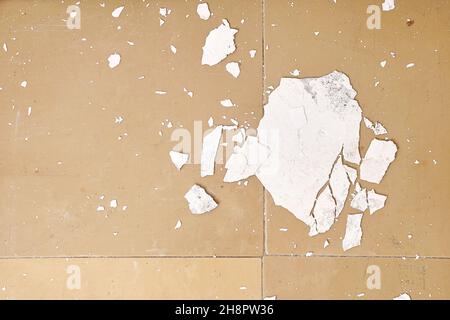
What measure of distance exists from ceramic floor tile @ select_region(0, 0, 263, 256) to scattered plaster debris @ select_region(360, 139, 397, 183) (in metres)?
0.44

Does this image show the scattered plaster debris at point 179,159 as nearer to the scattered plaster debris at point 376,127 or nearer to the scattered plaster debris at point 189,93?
the scattered plaster debris at point 189,93

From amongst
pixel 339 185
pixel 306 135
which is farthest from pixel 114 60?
pixel 339 185

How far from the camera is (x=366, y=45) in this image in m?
1.68

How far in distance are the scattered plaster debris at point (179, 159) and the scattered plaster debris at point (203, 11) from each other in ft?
1.87

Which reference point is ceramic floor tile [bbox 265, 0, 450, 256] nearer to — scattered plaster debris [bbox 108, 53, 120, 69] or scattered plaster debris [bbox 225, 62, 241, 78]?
scattered plaster debris [bbox 225, 62, 241, 78]

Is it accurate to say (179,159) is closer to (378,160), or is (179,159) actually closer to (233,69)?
(233,69)

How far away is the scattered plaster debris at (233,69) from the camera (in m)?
1.67

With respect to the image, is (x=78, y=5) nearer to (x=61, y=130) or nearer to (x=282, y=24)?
(x=61, y=130)

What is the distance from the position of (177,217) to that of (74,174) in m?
0.45

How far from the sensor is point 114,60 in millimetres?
1688

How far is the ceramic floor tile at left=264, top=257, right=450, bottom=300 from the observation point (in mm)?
1625

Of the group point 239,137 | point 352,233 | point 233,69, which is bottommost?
point 352,233

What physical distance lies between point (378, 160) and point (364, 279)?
1.55 feet
